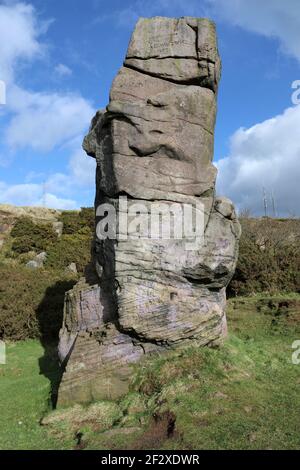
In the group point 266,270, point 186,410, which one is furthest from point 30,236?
point 186,410

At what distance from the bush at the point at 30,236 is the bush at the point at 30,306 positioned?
11369 mm

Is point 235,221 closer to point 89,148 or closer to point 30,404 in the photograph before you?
→ point 89,148

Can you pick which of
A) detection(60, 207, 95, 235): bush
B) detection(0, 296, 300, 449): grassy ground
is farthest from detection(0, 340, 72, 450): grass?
detection(60, 207, 95, 235): bush

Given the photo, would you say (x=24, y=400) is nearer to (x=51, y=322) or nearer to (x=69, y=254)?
(x=51, y=322)

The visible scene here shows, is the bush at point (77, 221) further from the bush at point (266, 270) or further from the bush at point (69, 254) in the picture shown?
the bush at point (266, 270)

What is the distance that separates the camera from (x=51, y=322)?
1477 centimetres

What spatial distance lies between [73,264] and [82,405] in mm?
15752

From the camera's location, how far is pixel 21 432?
738 centimetres

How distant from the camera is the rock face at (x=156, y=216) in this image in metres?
8.37

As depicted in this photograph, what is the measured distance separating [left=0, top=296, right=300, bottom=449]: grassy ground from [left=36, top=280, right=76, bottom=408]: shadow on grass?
177cm

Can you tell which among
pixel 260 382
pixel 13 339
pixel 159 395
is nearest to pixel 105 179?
pixel 159 395

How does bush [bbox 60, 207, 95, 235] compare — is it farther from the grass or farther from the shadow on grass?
the grass

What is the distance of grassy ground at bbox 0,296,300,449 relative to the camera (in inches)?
238

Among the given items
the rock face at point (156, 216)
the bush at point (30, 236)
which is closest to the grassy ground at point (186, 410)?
the rock face at point (156, 216)
